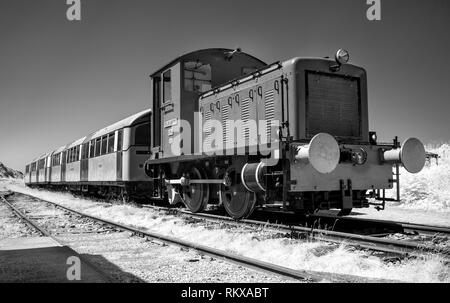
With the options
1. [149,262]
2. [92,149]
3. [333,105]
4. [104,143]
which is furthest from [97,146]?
[149,262]

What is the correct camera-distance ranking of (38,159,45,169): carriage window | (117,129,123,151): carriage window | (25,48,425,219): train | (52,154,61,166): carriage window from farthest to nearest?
(38,159,45,169): carriage window
(52,154,61,166): carriage window
(117,129,123,151): carriage window
(25,48,425,219): train

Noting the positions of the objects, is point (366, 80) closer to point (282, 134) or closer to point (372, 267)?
point (282, 134)

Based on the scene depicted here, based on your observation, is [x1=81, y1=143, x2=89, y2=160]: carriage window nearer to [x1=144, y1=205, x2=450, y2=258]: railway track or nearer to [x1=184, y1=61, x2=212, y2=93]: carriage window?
[x1=184, y1=61, x2=212, y2=93]: carriage window

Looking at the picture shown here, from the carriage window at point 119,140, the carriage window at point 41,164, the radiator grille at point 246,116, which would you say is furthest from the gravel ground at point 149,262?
the carriage window at point 41,164

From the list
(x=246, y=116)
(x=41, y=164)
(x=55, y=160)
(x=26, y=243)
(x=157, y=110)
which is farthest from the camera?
(x=41, y=164)

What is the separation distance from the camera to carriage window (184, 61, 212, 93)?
9906 millimetres

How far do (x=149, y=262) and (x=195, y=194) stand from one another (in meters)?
5.15

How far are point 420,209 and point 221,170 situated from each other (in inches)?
236

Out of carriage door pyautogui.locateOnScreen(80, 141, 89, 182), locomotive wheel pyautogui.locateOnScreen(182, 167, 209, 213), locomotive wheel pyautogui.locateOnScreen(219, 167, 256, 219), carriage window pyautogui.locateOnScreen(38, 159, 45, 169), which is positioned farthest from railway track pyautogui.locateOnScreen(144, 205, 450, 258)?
carriage window pyautogui.locateOnScreen(38, 159, 45, 169)

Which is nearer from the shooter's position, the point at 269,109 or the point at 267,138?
the point at 267,138

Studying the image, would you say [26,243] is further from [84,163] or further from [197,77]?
[84,163]

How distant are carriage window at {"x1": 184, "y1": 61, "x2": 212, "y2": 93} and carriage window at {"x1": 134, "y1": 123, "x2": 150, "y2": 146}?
4.76m

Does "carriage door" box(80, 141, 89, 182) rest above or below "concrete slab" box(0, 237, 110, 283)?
above

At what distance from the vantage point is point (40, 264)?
4.86 meters
